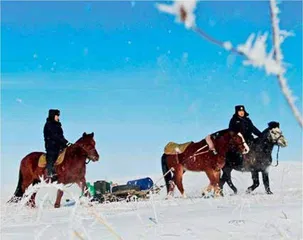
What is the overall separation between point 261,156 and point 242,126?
0.85 m

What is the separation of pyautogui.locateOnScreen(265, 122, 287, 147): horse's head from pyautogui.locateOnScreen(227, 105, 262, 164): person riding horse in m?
0.28

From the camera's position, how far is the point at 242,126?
13.5 m

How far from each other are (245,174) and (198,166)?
2.06 metres

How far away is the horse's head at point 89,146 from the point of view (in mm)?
12516

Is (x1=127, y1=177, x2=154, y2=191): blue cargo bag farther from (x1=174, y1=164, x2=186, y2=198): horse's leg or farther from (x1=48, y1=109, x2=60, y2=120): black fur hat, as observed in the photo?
(x1=48, y1=109, x2=60, y2=120): black fur hat

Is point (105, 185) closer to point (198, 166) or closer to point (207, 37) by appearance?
point (198, 166)

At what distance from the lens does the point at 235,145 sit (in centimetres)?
1312

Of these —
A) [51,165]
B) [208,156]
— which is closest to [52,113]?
[51,165]

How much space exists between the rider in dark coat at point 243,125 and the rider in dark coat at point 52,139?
3762 mm

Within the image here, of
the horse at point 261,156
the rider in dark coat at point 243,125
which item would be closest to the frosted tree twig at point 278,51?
the horse at point 261,156

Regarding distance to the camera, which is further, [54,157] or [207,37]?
[54,157]

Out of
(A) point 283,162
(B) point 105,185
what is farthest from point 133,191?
(A) point 283,162

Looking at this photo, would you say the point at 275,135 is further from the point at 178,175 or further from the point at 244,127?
the point at 178,175

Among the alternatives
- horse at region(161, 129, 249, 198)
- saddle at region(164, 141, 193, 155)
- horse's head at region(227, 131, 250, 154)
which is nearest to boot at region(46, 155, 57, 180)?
horse at region(161, 129, 249, 198)
